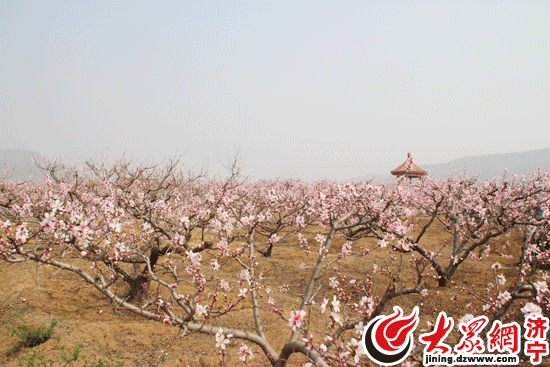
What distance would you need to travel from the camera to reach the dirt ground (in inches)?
193

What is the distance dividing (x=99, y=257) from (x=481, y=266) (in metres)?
12.3

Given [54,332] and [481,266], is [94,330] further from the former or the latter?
[481,266]

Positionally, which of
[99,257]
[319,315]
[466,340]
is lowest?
[319,315]

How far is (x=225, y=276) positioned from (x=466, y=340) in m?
7.72

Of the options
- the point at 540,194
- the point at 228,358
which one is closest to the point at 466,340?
the point at 228,358

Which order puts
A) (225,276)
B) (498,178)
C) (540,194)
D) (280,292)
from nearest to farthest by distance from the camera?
(280,292) → (225,276) → (540,194) → (498,178)

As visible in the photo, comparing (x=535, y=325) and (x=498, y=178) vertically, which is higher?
(x=498, y=178)

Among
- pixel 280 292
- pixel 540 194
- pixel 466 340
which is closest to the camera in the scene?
pixel 466 340

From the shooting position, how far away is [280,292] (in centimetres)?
848

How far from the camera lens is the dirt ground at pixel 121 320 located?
16.1ft

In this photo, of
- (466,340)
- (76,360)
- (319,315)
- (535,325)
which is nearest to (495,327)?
(535,325)

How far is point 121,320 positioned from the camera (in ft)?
20.2

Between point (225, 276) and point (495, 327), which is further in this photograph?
point (225, 276)

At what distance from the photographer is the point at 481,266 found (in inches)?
394
